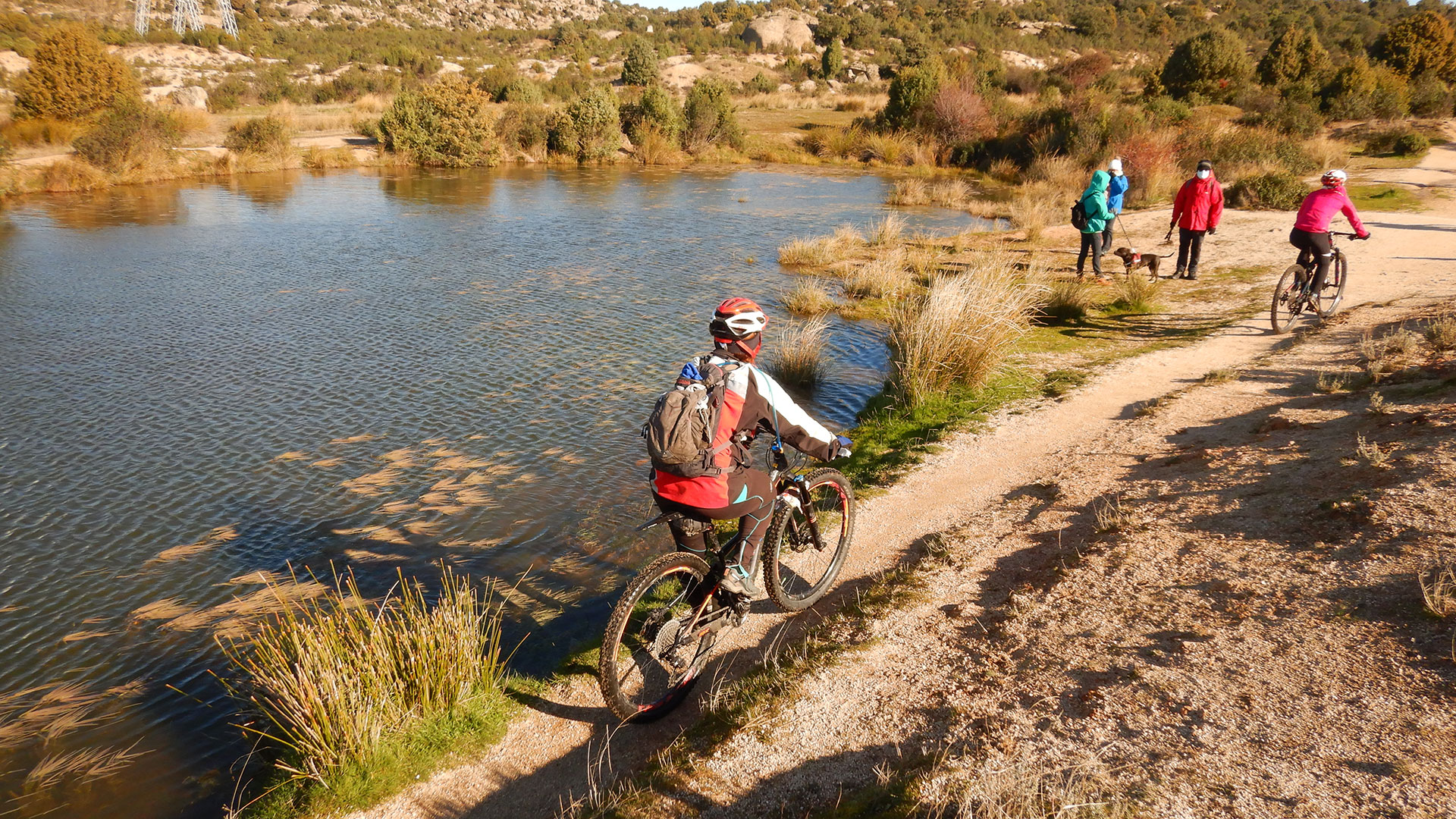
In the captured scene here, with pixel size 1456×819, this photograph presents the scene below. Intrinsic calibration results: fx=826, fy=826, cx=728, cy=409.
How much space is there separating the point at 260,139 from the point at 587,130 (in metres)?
13.2

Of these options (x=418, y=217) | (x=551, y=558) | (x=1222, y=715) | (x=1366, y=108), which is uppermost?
(x=1366, y=108)

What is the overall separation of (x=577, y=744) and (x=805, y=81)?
69.8 m

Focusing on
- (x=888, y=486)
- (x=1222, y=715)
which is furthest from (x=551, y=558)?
(x=1222, y=715)

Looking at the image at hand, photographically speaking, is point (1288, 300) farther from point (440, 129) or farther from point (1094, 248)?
point (440, 129)

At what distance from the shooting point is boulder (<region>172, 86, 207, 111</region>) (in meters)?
43.5

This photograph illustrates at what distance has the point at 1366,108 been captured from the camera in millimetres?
32469

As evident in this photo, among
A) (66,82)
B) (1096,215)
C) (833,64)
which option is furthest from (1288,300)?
(833,64)

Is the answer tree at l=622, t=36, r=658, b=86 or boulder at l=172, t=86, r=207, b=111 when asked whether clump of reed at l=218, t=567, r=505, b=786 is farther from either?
tree at l=622, t=36, r=658, b=86

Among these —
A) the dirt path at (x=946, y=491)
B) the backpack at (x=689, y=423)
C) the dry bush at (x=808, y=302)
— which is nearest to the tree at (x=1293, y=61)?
the dirt path at (x=946, y=491)

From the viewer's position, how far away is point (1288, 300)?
39.7 ft

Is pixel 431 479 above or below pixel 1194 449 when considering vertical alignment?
below

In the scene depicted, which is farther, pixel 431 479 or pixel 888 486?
pixel 431 479

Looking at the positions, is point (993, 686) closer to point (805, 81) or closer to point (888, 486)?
point (888, 486)

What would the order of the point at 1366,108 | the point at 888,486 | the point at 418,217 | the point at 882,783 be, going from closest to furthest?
the point at 882,783, the point at 888,486, the point at 418,217, the point at 1366,108
